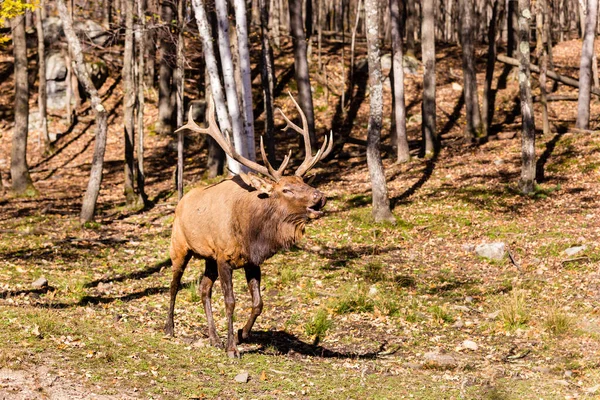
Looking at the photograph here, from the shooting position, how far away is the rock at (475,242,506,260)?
48.3 feet

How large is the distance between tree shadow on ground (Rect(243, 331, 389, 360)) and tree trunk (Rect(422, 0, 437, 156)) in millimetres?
15009

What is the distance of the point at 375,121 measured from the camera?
56.9ft

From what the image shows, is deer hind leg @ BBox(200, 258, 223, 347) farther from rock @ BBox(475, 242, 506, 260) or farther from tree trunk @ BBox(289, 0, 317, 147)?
tree trunk @ BBox(289, 0, 317, 147)

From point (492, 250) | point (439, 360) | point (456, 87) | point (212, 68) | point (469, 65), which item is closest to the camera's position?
point (439, 360)

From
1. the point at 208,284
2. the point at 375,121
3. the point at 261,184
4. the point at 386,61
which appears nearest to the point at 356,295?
the point at 208,284

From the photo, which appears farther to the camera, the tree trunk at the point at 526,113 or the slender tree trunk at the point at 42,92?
the slender tree trunk at the point at 42,92

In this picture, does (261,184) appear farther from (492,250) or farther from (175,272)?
(492,250)

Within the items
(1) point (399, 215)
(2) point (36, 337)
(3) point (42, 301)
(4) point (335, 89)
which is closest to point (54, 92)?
(4) point (335, 89)

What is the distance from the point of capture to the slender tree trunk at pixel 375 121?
16.8 m

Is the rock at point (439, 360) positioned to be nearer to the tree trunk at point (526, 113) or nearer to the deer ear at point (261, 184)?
the deer ear at point (261, 184)

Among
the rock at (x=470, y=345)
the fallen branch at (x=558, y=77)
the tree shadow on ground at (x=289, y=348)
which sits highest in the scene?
the fallen branch at (x=558, y=77)

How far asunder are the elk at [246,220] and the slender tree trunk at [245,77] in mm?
7303

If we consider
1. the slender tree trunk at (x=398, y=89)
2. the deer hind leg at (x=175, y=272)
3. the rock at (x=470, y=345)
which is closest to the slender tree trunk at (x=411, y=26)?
the slender tree trunk at (x=398, y=89)

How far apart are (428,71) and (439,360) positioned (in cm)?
1590
